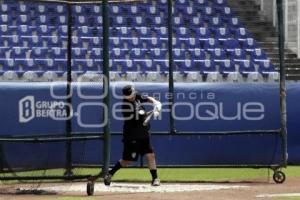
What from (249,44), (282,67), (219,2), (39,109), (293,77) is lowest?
(39,109)

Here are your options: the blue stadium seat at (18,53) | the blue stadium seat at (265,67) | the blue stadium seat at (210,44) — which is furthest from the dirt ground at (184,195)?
the blue stadium seat at (210,44)

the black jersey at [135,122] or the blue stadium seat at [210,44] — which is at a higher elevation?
the blue stadium seat at [210,44]

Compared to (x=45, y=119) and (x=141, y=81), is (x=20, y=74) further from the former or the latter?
(x=141, y=81)

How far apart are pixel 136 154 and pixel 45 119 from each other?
3651 millimetres

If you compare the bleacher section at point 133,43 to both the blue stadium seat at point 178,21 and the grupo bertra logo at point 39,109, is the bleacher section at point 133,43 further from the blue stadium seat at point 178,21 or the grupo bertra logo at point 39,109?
the grupo bertra logo at point 39,109

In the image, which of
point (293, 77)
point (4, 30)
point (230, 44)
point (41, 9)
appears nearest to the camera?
point (41, 9)

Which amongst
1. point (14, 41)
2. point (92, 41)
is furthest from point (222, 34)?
point (14, 41)

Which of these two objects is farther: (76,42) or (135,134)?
(76,42)

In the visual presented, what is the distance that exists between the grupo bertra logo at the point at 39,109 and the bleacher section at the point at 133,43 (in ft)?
1.84

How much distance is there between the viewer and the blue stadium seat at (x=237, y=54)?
18688mm

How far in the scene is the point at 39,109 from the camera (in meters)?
15.4

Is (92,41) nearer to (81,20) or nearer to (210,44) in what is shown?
(81,20)

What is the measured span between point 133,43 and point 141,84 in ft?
6.34

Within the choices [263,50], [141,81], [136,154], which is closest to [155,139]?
[141,81]
